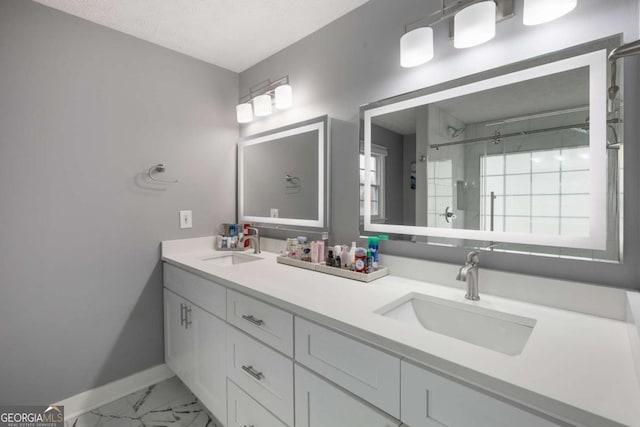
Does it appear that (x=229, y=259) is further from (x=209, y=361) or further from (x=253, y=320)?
(x=253, y=320)

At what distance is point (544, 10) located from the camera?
99 cm

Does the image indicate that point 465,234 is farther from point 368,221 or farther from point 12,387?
point 12,387

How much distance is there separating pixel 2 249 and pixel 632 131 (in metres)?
2.66

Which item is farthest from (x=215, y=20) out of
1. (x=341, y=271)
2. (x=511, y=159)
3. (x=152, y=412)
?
(x=152, y=412)

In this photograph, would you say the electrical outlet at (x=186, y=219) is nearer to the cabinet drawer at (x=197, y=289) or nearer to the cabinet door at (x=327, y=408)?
the cabinet drawer at (x=197, y=289)

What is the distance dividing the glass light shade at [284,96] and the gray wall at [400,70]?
2.0 inches

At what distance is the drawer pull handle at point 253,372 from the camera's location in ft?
4.08

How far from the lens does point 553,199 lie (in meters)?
1.04

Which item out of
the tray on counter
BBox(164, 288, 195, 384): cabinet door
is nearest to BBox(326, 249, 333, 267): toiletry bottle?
the tray on counter

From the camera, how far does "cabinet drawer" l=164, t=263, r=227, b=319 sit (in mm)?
1487

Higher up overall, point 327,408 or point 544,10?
point 544,10

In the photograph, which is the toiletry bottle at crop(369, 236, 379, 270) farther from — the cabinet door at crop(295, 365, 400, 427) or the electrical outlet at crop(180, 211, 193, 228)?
the electrical outlet at crop(180, 211, 193, 228)

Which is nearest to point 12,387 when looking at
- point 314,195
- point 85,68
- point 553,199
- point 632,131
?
point 85,68

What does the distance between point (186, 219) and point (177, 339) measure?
2.60 feet
